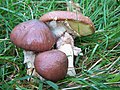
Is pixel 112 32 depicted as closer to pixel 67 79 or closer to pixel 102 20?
pixel 102 20

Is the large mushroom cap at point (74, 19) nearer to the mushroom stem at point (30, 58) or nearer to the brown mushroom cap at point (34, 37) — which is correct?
the brown mushroom cap at point (34, 37)

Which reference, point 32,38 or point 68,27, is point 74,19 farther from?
point 32,38

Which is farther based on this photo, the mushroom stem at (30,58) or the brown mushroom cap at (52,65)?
the mushroom stem at (30,58)

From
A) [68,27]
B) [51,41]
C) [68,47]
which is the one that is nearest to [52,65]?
[51,41]

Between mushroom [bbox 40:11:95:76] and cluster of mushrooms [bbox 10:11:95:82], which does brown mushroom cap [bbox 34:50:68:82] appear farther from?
mushroom [bbox 40:11:95:76]

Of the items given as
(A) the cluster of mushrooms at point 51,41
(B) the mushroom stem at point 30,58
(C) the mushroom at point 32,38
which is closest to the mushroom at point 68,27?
(A) the cluster of mushrooms at point 51,41

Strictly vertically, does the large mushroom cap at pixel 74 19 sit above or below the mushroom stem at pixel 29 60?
above

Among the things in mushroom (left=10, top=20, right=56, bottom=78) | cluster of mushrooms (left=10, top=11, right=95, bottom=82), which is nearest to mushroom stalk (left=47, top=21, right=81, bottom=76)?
cluster of mushrooms (left=10, top=11, right=95, bottom=82)

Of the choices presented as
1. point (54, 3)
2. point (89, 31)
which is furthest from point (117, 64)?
point (54, 3)
